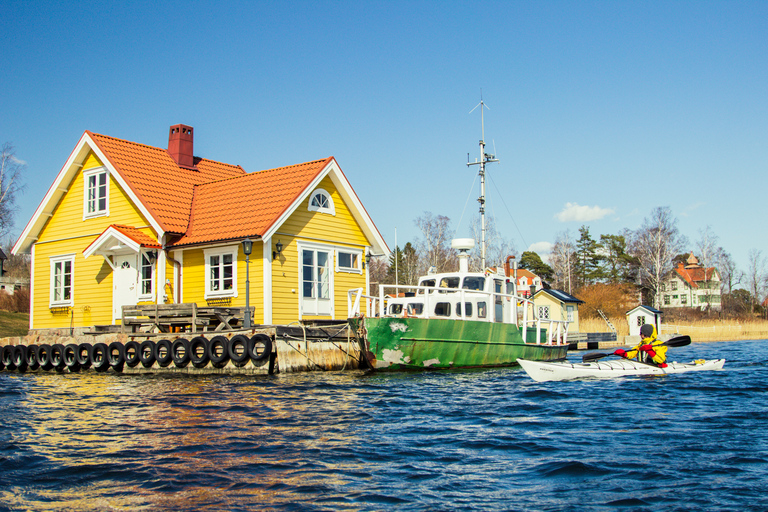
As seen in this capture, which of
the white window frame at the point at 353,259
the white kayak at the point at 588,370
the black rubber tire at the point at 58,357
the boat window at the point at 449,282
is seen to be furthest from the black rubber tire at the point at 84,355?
Answer: the white kayak at the point at 588,370

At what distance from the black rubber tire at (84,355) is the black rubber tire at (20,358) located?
304 centimetres

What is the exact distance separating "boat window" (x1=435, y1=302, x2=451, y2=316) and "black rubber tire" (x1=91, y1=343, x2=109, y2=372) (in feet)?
31.6

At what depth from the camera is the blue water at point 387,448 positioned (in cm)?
639

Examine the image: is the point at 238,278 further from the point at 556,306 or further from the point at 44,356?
the point at 556,306

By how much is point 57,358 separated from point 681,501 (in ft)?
64.8

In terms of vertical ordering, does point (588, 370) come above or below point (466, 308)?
below

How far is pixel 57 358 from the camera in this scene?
69.3 feet

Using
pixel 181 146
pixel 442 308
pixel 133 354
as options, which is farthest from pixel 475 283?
pixel 181 146

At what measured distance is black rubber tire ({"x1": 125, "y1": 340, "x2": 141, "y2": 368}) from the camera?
18.8 metres

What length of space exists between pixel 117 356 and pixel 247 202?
641 centimetres

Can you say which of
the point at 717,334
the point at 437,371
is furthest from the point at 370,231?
the point at 717,334

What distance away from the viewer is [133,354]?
19125 mm

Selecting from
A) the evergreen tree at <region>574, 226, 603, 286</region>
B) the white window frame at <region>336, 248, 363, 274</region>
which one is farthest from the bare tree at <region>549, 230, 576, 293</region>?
the white window frame at <region>336, 248, 363, 274</region>

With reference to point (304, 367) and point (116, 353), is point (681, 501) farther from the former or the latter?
point (116, 353)
